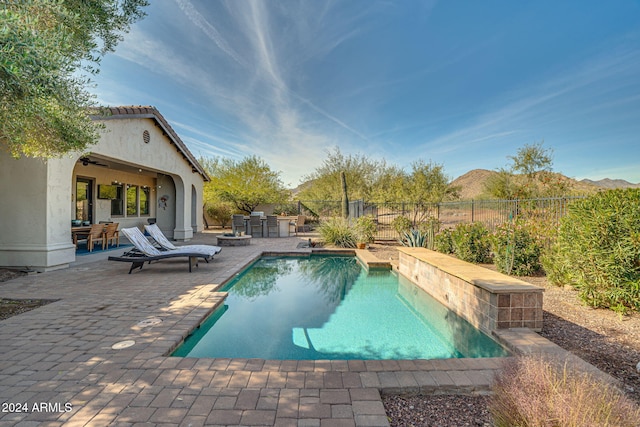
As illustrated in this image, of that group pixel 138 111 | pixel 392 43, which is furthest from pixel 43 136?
pixel 392 43

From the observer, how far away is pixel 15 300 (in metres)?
4.75

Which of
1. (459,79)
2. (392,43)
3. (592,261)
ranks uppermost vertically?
(392,43)

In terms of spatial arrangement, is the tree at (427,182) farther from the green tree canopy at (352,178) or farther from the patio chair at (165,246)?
the patio chair at (165,246)

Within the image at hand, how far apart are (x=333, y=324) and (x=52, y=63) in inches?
198

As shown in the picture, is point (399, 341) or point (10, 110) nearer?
point (10, 110)

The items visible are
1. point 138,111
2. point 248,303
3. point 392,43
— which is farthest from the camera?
point 392,43

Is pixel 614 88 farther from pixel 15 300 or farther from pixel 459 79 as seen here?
pixel 15 300

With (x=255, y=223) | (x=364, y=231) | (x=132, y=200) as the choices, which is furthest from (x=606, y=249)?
(x=132, y=200)

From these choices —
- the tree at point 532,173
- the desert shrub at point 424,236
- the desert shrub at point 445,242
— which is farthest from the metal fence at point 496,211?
the tree at point 532,173

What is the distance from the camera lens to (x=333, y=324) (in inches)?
185

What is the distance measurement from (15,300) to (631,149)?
65.9 ft

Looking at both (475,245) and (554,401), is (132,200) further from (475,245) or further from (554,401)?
(554,401)

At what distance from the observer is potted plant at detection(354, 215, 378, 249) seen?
38.9ft

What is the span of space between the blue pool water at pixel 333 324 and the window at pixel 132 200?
30.8 feet
